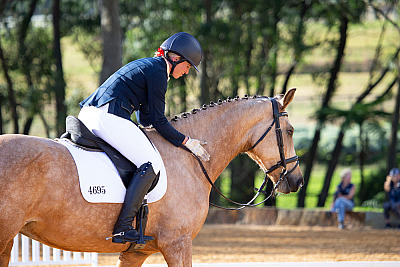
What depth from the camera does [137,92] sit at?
405 cm

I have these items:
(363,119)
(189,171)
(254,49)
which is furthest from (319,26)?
(189,171)

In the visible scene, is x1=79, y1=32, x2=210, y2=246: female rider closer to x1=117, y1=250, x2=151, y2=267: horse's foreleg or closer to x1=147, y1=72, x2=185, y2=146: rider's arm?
x1=147, y1=72, x2=185, y2=146: rider's arm

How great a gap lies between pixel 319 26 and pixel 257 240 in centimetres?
1184

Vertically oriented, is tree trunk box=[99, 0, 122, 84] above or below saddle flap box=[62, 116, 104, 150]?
above

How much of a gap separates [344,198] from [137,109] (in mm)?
9794

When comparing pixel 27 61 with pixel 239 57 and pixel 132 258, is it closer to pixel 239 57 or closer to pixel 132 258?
pixel 239 57

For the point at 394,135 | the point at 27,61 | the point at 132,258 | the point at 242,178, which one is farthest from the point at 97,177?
the point at 27,61

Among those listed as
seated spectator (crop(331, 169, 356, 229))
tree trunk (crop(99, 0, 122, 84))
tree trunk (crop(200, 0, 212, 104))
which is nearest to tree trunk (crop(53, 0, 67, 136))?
A: tree trunk (crop(200, 0, 212, 104))

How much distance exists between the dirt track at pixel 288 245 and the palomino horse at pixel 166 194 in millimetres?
4338

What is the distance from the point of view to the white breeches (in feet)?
12.7

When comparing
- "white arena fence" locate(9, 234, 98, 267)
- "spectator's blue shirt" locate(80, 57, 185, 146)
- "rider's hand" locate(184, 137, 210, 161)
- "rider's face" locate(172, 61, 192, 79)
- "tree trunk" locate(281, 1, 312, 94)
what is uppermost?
"tree trunk" locate(281, 1, 312, 94)

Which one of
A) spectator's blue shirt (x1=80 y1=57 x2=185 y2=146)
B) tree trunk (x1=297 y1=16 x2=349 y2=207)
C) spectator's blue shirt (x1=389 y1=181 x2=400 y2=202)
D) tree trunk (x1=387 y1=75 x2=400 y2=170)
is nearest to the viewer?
spectator's blue shirt (x1=80 y1=57 x2=185 y2=146)

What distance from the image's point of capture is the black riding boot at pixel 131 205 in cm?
377

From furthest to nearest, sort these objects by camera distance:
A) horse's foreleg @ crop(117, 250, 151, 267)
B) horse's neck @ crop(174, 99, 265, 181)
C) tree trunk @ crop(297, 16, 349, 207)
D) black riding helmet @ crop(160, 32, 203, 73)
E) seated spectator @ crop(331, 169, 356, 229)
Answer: tree trunk @ crop(297, 16, 349, 207), seated spectator @ crop(331, 169, 356, 229), horse's neck @ crop(174, 99, 265, 181), horse's foreleg @ crop(117, 250, 151, 267), black riding helmet @ crop(160, 32, 203, 73)
